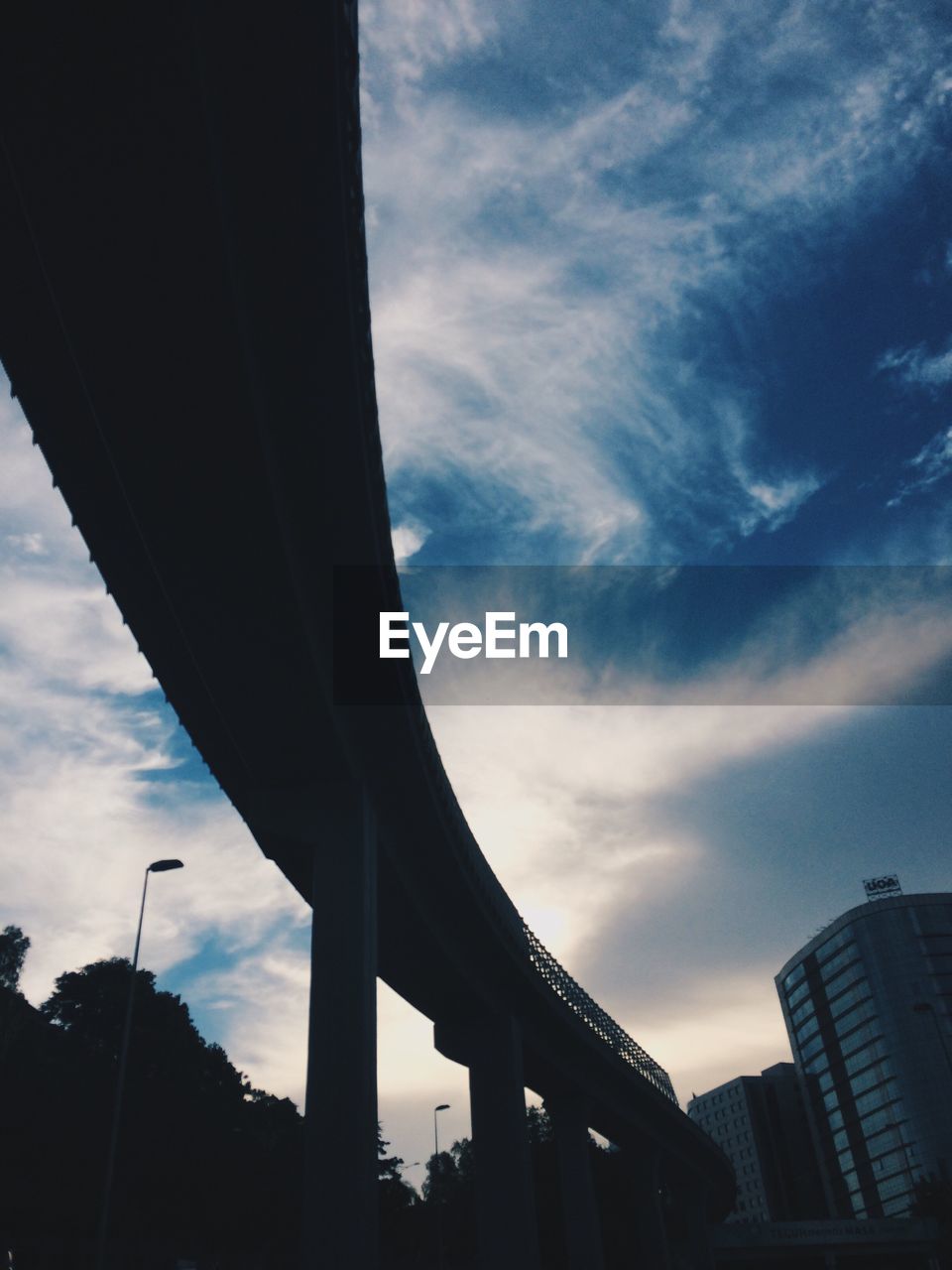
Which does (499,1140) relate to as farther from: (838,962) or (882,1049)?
(838,962)

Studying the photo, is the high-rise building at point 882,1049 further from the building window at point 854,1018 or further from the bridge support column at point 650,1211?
the bridge support column at point 650,1211

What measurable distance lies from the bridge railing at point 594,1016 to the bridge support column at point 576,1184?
152 inches

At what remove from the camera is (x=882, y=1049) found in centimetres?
13438

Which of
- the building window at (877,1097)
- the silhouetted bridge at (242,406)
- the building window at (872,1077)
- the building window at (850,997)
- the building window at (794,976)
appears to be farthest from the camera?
A: the building window at (794,976)

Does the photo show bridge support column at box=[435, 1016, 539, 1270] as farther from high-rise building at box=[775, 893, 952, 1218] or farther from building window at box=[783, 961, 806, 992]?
building window at box=[783, 961, 806, 992]

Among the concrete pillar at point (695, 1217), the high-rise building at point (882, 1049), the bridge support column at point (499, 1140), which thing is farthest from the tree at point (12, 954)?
the high-rise building at point (882, 1049)

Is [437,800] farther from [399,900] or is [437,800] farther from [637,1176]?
[637,1176]

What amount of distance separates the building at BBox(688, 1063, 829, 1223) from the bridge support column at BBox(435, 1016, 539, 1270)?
138 meters

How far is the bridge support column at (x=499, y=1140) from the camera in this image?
3119 centimetres

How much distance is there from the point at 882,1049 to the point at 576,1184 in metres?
112

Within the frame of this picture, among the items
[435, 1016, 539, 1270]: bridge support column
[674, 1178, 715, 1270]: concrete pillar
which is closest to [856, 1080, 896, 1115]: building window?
[674, 1178, 715, 1270]: concrete pillar

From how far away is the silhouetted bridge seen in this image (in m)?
10.3

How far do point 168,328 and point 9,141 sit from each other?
2.68 metres

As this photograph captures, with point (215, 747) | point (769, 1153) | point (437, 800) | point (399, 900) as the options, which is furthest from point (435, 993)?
point (769, 1153)
